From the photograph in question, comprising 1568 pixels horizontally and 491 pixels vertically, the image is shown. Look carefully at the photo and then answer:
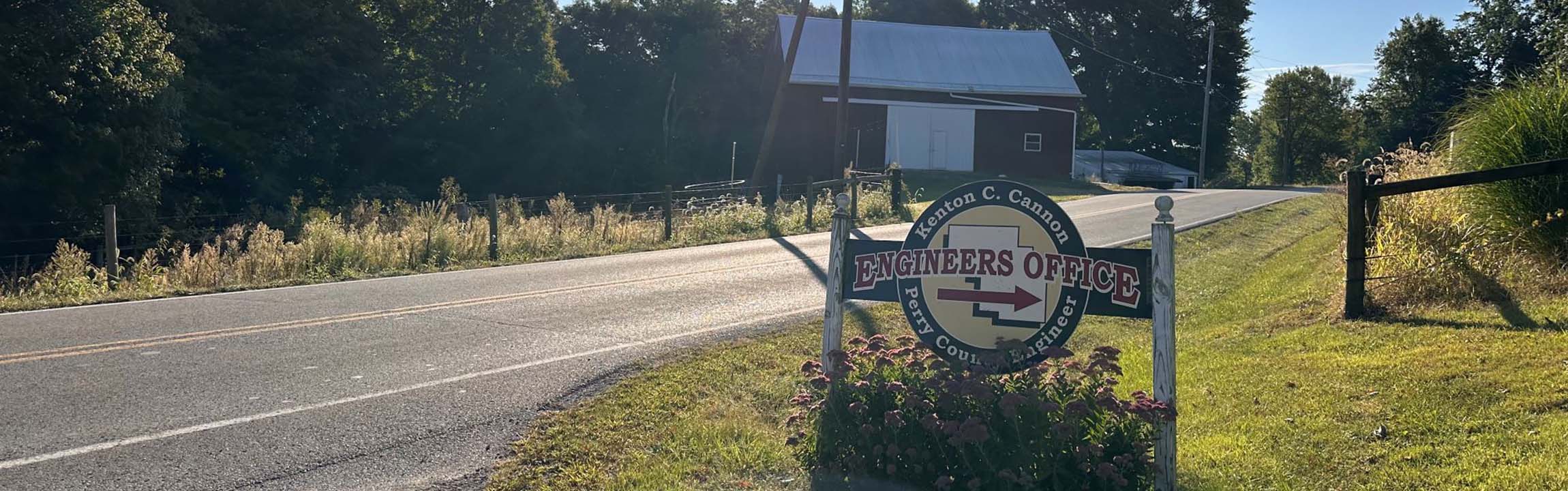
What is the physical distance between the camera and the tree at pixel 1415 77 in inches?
2378

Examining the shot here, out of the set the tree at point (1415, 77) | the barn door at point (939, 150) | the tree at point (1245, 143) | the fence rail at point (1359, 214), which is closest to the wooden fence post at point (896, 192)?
the fence rail at point (1359, 214)

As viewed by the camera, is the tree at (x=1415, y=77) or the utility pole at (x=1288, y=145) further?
the utility pole at (x=1288, y=145)

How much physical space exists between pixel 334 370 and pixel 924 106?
4013cm

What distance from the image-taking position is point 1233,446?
5652 millimetres

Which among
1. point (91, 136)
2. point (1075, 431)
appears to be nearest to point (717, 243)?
point (91, 136)

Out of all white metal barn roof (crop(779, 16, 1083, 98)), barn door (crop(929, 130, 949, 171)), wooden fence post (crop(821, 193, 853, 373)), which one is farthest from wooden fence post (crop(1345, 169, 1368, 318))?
barn door (crop(929, 130, 949, 171))

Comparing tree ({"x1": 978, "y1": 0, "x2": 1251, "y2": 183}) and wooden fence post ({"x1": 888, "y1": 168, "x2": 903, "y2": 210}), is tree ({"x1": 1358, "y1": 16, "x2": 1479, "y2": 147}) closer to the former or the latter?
tree ({"x1": 978, "y1": 0, "x2": 1251, "y2": 183})

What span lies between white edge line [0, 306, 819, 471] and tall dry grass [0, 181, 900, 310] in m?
6.50

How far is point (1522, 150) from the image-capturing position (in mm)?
9359

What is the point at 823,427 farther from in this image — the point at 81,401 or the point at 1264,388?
the point at 81,401

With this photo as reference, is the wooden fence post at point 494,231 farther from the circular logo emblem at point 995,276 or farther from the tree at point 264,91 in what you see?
the tree at point 264,91

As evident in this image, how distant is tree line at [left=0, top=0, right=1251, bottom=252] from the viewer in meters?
22.7

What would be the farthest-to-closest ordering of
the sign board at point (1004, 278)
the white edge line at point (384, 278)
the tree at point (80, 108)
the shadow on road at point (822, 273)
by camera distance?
the tree at point (80, 108)
the white edge line at point (384, 278)
the shadow on road at point (822, 273)
the sign board at point (1004, 278)

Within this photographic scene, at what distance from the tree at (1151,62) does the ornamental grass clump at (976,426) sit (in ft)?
230
